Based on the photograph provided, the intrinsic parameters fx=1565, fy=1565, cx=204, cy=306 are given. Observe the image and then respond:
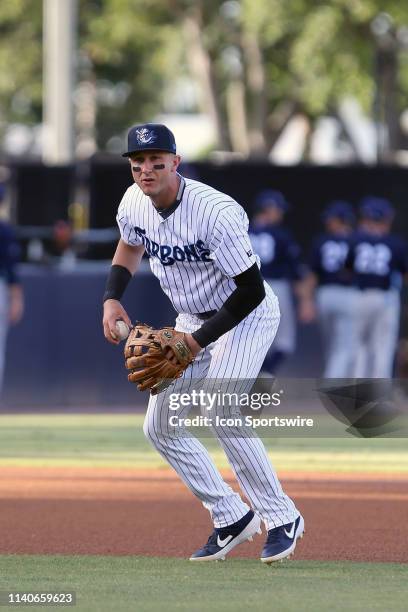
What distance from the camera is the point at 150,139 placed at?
21.4ft

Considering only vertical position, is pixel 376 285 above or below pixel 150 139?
below

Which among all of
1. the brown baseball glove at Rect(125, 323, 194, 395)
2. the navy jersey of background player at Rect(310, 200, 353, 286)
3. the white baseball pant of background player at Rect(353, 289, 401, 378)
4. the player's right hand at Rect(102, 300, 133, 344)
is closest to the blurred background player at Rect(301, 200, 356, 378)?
the navy jersey of background player at Rect(310, 200, 353, 286)

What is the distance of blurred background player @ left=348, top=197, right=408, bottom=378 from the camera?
1552 cm

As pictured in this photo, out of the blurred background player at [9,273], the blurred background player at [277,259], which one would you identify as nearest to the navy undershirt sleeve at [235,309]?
the blurred background player at [9,273]

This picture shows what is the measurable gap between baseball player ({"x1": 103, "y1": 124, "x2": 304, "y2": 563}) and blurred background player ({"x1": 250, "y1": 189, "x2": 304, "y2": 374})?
8626 mm

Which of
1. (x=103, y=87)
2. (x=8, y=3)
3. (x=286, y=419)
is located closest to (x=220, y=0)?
(x=8, y=3)

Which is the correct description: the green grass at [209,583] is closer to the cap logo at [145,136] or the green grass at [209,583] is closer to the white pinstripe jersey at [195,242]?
the white pinstripe jersey at [195,242]

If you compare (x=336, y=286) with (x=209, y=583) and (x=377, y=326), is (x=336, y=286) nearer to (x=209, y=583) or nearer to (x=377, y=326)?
(x=377, y=326)

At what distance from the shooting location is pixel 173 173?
262 inches

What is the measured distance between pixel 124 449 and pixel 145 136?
614 centimetres

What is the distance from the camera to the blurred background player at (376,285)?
15.5 m

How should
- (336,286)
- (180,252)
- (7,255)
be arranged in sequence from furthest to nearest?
1. (336,286)
2. (7,255)
3. (180,252)

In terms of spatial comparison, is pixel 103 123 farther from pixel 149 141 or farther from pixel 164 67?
pixel 149 141

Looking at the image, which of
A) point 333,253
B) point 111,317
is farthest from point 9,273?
point 111,317
